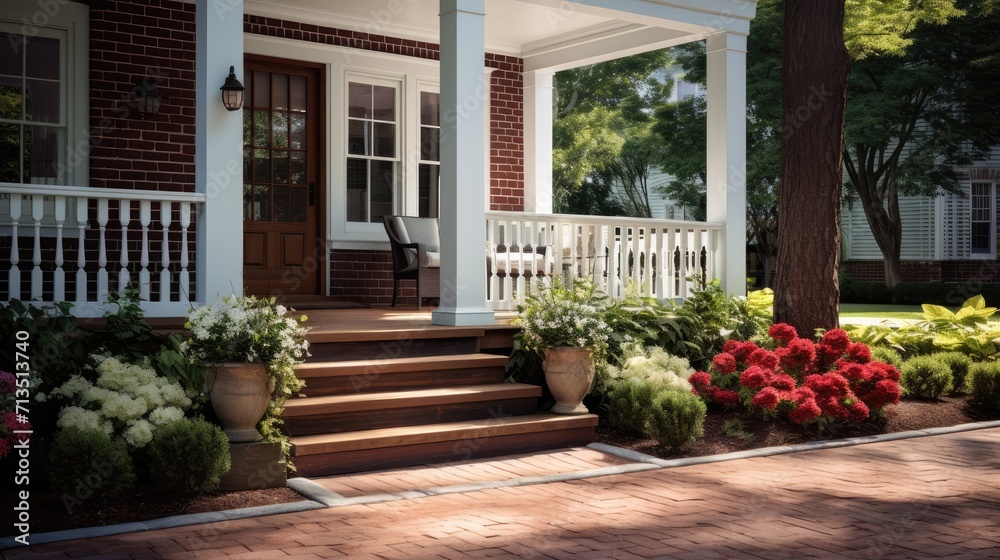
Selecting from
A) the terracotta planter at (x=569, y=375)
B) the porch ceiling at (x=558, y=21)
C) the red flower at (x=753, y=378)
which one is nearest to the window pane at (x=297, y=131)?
the porch ceiling at (x=558, y=21)

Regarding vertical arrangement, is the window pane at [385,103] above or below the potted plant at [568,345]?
above

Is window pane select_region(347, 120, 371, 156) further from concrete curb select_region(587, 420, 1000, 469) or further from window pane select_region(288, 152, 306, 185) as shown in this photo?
concrete curb select_region(587, 420, 1000, 469)

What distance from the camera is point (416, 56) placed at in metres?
10.9

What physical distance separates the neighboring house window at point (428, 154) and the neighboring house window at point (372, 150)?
0.32 meters

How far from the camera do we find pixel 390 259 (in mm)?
10734

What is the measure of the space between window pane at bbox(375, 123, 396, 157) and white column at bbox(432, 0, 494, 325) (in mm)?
3148

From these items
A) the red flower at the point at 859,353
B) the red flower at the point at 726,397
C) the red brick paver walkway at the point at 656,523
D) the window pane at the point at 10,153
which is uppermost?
the window pane at the point at 10,153

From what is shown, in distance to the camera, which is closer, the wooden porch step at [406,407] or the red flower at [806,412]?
the wooden porch step at [406,407]

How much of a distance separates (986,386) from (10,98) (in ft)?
27.9

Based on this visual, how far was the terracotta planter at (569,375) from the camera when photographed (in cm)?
676

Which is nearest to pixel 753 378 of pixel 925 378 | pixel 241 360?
pixel 925 378

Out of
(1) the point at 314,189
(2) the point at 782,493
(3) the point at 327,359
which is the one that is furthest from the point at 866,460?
(1) the point at 314,189

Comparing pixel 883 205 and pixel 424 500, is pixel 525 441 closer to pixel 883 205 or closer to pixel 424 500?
pixel 424 500

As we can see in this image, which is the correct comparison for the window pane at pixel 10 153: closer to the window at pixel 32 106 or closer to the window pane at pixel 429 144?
the window at pixel 32 106
